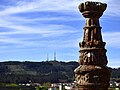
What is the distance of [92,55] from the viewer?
8.67 meters

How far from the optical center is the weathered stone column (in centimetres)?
859

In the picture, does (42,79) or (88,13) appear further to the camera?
(42,79)

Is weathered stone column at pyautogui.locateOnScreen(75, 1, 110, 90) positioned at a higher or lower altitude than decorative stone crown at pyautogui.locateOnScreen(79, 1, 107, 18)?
lower

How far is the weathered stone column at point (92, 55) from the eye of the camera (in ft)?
28.2

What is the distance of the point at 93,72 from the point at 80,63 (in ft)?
1.04

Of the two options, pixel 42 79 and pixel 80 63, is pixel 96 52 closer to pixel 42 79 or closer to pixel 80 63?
pixel 80 63

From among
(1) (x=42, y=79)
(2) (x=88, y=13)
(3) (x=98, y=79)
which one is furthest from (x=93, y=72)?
(1) (x=42, y=79)

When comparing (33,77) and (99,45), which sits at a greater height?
(33,77)

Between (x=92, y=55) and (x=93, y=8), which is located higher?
(x=93, y=8)

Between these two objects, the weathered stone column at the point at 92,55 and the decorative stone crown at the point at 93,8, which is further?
the decorative stone crown at the point at 93,8

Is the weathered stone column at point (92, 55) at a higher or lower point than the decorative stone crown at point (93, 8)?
lower

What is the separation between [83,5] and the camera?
8812 millimetres

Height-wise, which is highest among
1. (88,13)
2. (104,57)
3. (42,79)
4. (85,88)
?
(42,79)

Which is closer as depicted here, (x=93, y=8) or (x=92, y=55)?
(x=92, y=55)
